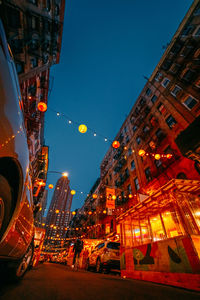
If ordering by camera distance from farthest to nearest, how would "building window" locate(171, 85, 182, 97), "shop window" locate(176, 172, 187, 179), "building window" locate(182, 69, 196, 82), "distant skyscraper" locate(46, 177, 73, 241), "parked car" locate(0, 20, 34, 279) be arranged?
1. "distant skyscraper" locate(46, 177, 73, 241)
2. "building window" locate(171, 85, 182, 97)
3. "building window" locate(182, 69, 196, 82)
4. "shop window" locate(176, 172, 187, 179)
5. "parked car" locate(0, 20, 34, 279)

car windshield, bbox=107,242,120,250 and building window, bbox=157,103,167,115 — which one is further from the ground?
building window, bbox=157,103,167,115

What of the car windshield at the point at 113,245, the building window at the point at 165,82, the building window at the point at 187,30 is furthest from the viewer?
the building window at the point at 165,82

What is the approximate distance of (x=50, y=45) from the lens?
16359 millimetres

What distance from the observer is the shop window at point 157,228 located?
23.4 feet

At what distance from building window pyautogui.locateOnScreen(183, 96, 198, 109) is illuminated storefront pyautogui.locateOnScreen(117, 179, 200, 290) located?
445 inches

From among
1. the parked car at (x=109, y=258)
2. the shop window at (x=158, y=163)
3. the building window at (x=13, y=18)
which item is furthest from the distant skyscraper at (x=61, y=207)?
the parked car at (x=109, y=258)

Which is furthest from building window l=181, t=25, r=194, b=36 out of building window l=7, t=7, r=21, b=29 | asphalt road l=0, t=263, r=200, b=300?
asphalt road l=0, t=263, r=200, b=300

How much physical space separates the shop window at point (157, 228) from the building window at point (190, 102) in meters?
12.8

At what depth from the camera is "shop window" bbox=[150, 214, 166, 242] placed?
714 cm

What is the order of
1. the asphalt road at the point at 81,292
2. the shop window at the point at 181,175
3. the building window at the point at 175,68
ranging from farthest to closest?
1. the building window at the point at 175,68
2. the shop window at the point at 181,175
3. the asphalt road at the point at 81,292

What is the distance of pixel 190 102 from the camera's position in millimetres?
14141

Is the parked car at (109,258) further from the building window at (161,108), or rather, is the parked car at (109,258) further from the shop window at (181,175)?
the building window at (161,108)

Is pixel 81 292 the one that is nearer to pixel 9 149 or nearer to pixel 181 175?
pixel 9 149

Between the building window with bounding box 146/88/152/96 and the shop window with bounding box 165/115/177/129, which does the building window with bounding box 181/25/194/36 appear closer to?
the building window with bounding box 146/88/152/96
